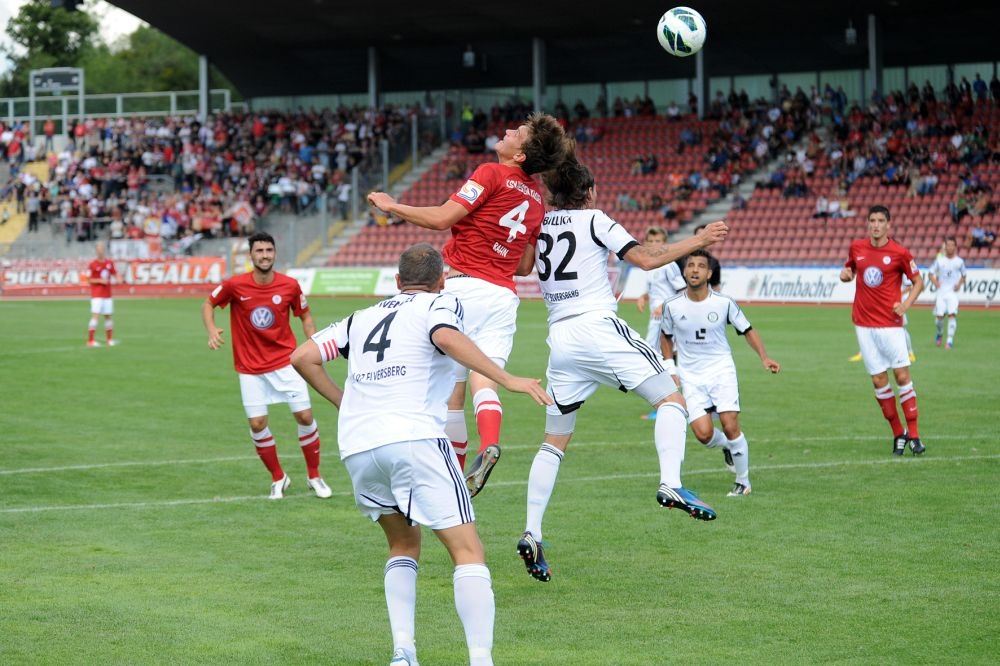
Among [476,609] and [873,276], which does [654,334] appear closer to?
[873,276]

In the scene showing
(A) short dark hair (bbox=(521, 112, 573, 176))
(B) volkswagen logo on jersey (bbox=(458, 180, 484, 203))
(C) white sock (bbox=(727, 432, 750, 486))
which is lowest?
(C) white sock (bbox=(727, 432, 750, 486))

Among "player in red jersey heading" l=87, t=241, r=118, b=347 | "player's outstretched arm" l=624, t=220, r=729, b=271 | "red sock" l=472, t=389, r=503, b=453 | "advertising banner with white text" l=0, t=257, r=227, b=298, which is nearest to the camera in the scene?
"player's outstretched arm" l=624, t=220, r=729, b=271

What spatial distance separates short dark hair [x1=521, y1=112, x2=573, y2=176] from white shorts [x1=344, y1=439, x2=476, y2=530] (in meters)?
2.79

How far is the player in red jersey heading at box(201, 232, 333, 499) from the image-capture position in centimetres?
1137

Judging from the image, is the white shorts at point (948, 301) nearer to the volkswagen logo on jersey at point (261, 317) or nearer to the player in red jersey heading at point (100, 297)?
the player in red jersey heading at point (100, 297)

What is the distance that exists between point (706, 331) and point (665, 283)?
205 inches

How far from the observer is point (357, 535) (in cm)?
959

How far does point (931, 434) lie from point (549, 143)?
7.87 meters

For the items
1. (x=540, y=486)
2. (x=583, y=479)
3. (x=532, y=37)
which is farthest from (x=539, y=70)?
(x=540, y=486)

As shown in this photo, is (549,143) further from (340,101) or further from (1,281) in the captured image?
(340,101)

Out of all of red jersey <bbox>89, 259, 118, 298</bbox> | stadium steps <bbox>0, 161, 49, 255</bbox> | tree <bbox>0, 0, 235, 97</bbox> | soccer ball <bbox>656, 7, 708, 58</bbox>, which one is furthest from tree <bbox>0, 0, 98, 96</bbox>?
soccer ball <bbox>656, 7, 708, 58</bbox>

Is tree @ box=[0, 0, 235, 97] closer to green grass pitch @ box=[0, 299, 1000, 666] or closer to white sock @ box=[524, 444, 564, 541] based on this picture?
green grass pitch @ box=[0, 299, 1000, 666]

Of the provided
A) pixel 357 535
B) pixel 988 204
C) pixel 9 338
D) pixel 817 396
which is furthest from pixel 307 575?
pixel 988 204

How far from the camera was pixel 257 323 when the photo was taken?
37.5ft
